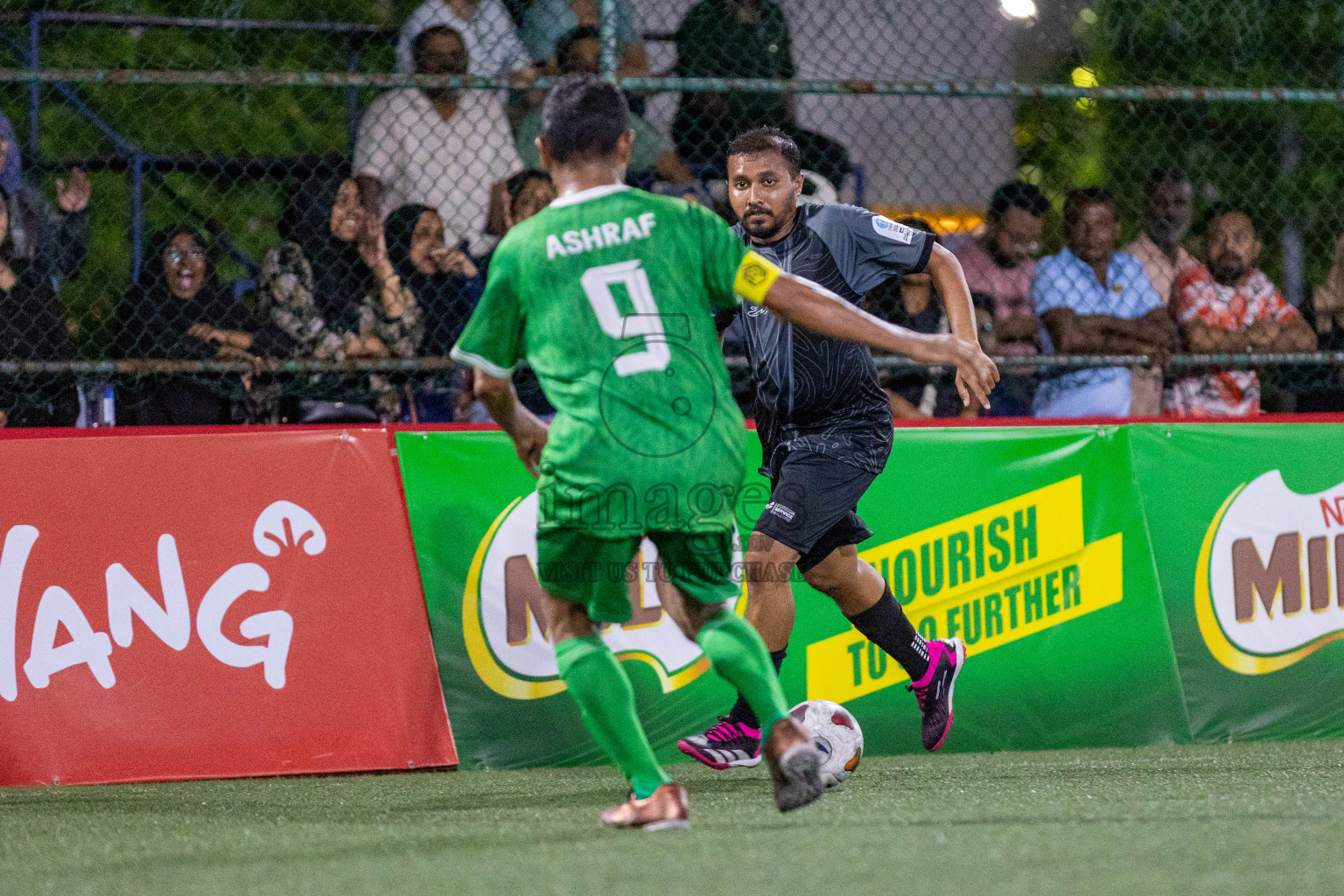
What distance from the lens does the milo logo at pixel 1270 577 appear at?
6.12 m

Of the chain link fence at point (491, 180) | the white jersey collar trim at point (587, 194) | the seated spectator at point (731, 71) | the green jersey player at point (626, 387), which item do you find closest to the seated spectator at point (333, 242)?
the chain link fence at point (491, 180)

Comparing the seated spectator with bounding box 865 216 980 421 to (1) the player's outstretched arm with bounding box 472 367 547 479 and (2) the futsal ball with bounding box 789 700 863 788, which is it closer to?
(2) the futsal ball with bounding box 789 700 863 788

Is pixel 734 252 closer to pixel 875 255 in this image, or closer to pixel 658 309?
pixel 658 309

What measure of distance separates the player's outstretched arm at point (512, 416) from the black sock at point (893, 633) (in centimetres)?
169

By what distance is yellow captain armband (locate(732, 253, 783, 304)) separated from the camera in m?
3.58

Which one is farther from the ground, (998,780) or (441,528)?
(441,528)

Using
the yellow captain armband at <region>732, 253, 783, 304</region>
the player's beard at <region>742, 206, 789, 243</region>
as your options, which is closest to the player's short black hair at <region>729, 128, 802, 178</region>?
the player's beard at <region>742, 206, 789, 243</region>

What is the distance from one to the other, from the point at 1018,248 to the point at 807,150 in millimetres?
1174

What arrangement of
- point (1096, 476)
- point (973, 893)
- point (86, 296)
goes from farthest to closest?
point (86, 296) → point (1096, 476) → point (973, 893)

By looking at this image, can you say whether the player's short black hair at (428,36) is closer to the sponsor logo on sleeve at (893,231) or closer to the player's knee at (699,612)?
the sponsor logo on sleeve at (893,231)

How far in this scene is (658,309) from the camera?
139 inches

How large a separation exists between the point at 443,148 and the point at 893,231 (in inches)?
102

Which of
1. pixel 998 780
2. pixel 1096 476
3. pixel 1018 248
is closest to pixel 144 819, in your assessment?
pixel 998 780

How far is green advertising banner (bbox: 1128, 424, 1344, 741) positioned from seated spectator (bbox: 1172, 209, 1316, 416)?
79 centimetres
